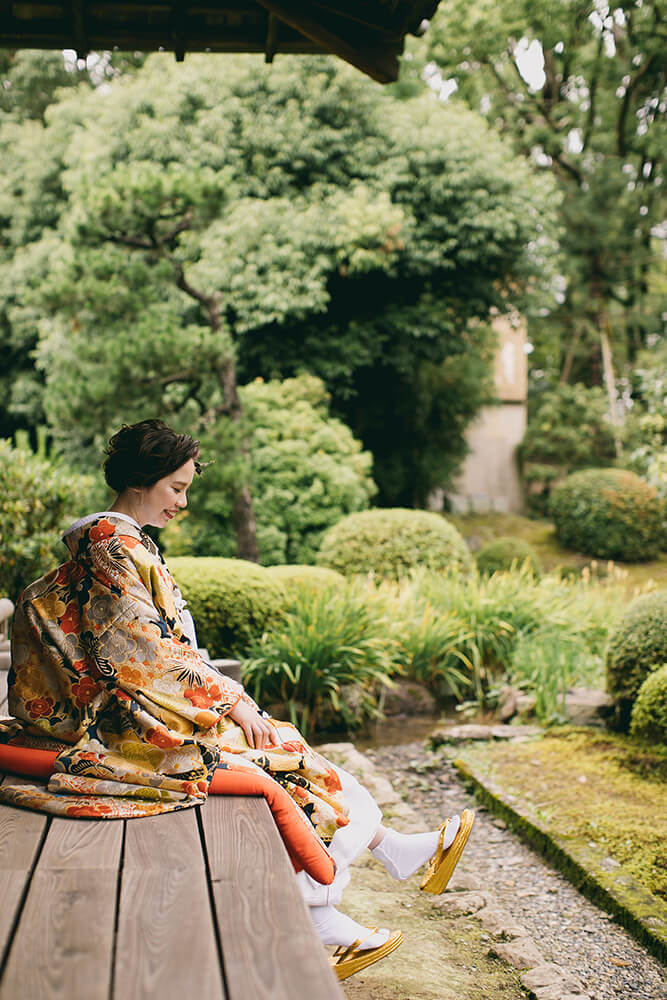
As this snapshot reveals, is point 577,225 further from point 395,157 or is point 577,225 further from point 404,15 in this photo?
point 404,15

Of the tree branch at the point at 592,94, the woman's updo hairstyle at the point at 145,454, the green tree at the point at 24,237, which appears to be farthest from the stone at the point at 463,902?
the tree branch at the point at 592,94

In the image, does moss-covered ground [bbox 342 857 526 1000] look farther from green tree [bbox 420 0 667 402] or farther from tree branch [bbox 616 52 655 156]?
tree branch [bbox 616 52 655 156]

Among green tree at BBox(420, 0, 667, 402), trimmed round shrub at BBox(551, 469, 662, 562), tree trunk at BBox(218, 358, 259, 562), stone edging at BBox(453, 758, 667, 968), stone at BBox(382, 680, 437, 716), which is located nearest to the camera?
stone edging at BBox(453, 758, 667, 968)

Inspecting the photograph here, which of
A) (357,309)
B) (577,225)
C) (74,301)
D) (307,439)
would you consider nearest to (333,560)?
(307,439)

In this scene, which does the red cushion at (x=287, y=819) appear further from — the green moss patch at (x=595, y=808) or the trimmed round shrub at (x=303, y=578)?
the trimmed round shrub at (x=303, y=578)

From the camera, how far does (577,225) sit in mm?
16406

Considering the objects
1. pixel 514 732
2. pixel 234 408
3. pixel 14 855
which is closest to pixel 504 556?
pixel 234 408

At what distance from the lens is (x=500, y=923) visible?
2.93m

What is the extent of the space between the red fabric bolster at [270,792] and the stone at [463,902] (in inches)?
51.3

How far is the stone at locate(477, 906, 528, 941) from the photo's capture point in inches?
112

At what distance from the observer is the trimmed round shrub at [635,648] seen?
4.46 meters

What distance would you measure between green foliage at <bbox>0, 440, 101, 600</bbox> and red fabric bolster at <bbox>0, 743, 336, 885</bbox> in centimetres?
358

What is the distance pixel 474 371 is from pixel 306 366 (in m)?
3.71

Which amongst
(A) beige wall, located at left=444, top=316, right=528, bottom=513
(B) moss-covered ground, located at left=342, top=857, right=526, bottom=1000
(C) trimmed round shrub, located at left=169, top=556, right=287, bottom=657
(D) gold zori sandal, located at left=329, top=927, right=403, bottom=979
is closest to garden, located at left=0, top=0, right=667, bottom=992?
(C) trimmed round shrub, located at left=169, top=556, right=287, bottom=657
